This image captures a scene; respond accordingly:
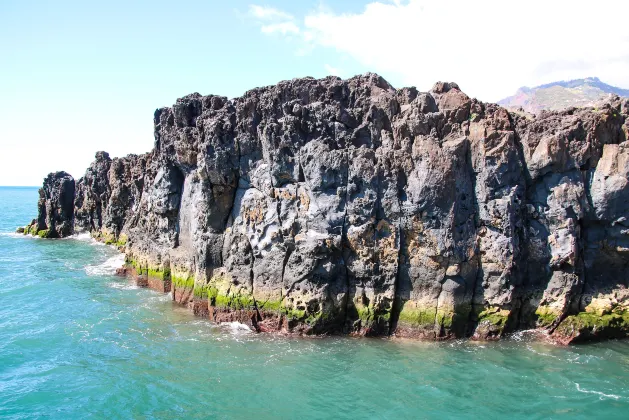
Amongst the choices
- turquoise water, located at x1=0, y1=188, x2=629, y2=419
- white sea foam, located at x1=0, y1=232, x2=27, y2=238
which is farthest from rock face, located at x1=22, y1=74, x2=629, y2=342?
white sea foam, located at x1=0, y1=232, x2=27, y2=238

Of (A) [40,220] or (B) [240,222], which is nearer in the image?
(B) [240,222]

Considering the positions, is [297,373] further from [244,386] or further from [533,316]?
[533,316]

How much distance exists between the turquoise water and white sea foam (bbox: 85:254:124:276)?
13.7 metres

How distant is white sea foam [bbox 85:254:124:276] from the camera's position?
135ft

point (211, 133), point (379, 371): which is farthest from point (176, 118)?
point (379, 371)

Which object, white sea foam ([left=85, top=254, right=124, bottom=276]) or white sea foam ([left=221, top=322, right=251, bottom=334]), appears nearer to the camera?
white sea foam ([left=221, top=322, right=251, bottom=334])

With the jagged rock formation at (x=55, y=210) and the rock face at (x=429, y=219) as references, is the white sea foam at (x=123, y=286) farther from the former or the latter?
the jagged rock formation at (x=55, y=210)

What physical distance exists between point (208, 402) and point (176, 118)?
2189 cm

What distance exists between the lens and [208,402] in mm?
18312

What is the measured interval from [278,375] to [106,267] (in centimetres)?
3061

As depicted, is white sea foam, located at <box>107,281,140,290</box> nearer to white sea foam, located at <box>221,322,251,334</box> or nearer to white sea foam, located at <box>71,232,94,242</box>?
white sea foam, located at <box>221,322,251,334</box>

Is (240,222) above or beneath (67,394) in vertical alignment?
above

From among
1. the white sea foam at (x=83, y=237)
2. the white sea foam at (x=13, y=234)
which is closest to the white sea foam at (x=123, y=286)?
the white sea foam at (x=83, y=237)

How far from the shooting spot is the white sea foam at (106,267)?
41.1 meters
